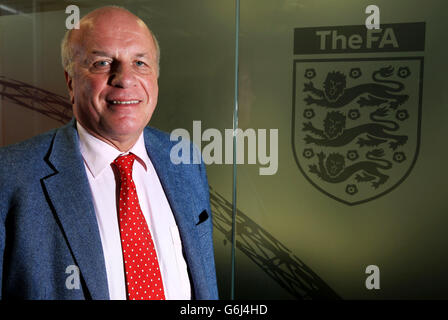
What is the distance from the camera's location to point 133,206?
1354mm

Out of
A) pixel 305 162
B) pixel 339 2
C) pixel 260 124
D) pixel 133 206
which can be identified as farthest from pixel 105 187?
pixel 339 2

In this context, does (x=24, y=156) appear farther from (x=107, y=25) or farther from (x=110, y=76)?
(x=107, y=25)

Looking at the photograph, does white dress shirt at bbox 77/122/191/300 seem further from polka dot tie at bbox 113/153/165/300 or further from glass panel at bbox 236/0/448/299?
glass panel at bbox 236/0/448/299

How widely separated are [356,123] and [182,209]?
3.38 feet

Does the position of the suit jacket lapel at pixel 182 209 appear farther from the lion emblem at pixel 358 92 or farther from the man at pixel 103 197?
the lion emblem at pixel 358 92

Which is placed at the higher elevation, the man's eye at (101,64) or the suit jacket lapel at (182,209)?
the man's eye at (101,64)

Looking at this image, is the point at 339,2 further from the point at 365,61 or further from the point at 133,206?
the point at 133,206

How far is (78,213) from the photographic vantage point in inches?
48.4

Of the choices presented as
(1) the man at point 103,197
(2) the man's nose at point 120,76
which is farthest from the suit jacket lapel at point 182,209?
(2) the man's nose at point 120,76

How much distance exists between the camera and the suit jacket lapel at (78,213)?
1.20m

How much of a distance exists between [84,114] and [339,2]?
137cm

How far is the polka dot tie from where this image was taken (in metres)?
1.29

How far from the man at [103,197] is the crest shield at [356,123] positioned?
0.74 meters

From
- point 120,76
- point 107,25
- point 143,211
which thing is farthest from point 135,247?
point 107,25
